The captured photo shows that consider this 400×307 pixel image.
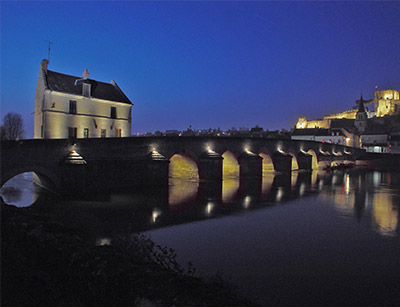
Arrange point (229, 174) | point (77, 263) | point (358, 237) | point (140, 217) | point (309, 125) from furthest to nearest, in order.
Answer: point (309, 125) < point (229, 174) < point (140, 217) < point (358, 237) < point (77, 263)

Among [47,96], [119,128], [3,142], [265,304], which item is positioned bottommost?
[265,304]

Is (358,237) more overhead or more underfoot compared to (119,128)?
more underfoot

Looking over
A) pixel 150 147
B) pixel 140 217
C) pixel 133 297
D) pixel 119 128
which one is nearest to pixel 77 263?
pixel 133 297

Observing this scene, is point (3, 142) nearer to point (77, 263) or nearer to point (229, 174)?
point (77, 263)

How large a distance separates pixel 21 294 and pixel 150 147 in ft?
58.1

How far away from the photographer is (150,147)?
70.7ft

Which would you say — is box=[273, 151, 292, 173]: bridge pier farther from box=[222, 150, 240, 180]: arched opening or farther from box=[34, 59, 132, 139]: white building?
box=[34, 59, 132, 139]: white building

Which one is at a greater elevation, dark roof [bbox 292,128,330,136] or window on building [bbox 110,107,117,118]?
dark roof [bbox 292,128,330,136]

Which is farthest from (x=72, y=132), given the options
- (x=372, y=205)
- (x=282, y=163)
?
(x=372, y=205)

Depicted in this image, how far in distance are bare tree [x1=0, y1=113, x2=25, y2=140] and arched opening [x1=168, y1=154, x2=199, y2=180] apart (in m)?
36.9

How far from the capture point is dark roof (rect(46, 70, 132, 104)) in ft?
84.8

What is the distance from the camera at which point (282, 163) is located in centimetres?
3259

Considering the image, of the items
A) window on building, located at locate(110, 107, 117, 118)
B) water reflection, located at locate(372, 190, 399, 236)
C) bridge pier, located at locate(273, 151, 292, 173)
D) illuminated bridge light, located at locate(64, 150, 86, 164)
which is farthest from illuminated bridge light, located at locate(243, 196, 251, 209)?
window on building, located at locate(110, 107, 117, 118)

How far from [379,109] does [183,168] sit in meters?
98.9
